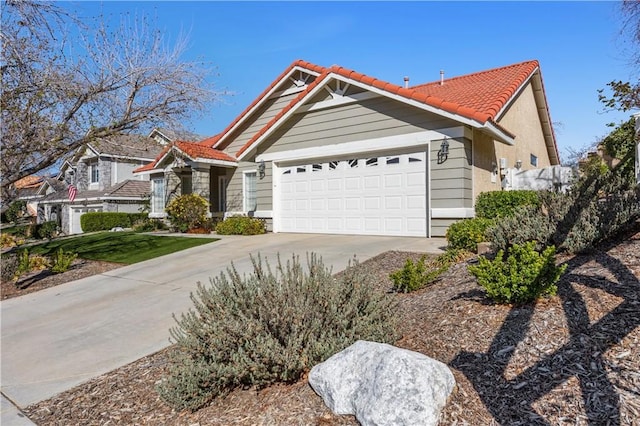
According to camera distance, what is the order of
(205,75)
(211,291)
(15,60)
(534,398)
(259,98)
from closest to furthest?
1. (534,398)
2. (211,291)
3. (15,60)
4. (205,75)
5. (259,98)

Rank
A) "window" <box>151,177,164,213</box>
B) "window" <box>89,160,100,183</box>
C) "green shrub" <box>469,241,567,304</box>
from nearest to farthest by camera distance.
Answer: "green shrub" <box>469,241,567,304</box>, "window" <box>151,177,164,213</box>, "window" <box>89,160,100,183</box>

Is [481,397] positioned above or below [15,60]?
below

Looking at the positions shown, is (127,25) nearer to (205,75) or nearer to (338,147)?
(205,75)

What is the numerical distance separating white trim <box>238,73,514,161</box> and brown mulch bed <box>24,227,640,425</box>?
5.63 m

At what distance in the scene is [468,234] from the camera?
7207 millimetres

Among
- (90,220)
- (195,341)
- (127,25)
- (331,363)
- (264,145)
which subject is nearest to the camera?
(331,363)

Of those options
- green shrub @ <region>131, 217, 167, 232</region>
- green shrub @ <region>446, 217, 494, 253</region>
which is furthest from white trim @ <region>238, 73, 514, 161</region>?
green shrub @ <region>131, 217, 167, 232</region>

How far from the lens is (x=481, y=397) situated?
8.27ft

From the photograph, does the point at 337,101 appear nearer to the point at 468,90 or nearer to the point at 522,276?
the point at 468,90

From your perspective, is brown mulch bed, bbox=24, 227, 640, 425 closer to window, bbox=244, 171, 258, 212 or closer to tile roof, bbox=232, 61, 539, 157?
tile roof, bbox=232, 61, 539, 157

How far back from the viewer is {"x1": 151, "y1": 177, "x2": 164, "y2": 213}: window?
1798 centimetres

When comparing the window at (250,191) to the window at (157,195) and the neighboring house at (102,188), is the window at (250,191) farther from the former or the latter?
the neighboring house at (102,188)

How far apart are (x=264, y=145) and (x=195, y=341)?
10991 mm

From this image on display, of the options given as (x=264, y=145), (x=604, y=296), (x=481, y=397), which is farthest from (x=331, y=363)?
(x=264, y=145)
